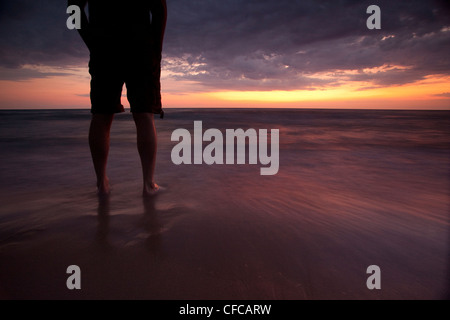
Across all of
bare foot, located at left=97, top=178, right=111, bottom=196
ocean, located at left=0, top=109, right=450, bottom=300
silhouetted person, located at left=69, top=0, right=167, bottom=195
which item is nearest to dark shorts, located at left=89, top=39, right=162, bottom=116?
silhouetted person, located at left=69, top=0, right=167, bottom=195

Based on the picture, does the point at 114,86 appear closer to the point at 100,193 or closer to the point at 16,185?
the point at 100,193

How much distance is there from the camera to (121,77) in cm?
180

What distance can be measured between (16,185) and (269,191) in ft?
7.49

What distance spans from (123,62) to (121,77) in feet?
0.37

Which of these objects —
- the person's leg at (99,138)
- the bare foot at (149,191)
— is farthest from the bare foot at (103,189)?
the bare foot at (149,191)

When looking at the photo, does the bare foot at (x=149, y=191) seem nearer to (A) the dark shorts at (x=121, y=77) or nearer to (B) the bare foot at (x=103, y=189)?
(B) the bare foot at (x=103, y=189)

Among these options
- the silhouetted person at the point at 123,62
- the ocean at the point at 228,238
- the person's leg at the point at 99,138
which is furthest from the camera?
the person's leg at the point at 99,138

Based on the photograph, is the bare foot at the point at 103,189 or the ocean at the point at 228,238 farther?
the bare foot at the point at 103,189

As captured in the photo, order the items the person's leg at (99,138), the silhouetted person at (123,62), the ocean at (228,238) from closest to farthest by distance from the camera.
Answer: the ocean at (228,238) → the silhouetted person at (123,62) → the person's leg at (99,138)

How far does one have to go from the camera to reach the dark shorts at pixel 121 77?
1742 mm

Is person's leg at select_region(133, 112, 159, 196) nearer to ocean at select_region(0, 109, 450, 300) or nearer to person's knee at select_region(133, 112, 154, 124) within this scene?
person's knee at select_region(133, 112, 154, 124)

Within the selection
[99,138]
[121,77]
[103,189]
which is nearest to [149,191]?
[103,189]

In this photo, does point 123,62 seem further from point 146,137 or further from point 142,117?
point 146,137
